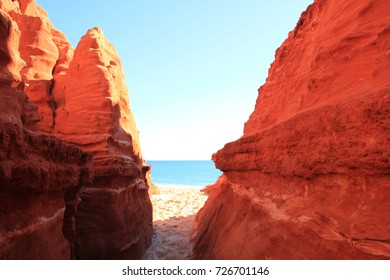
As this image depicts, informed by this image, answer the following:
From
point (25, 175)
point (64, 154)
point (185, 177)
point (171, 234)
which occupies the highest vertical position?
point (64, 154)

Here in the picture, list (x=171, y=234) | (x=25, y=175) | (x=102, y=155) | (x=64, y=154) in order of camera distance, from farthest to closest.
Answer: (x=171, y=234)
(x=102, y=155)
(x=64, y=154)
(x=25, y=175)

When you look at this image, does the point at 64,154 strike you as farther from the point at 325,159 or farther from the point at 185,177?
the point at 185,177

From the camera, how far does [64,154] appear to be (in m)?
3.32

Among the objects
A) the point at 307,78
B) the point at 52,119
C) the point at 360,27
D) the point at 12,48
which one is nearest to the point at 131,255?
the point at 52,119

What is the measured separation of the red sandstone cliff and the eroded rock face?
1850mm

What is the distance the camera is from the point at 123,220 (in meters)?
5.13

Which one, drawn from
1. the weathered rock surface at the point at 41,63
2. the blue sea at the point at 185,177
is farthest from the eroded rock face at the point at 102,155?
the blue sea at the point at 185,177

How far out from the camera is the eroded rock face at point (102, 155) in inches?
191

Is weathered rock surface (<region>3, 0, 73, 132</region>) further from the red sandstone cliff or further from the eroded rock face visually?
the red sandstone cliff

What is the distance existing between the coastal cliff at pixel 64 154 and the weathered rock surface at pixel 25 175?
0.01 m

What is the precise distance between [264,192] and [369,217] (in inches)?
68.0

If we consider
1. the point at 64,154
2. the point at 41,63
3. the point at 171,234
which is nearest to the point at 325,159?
the point at 64,154

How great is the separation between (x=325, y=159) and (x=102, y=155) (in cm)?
426

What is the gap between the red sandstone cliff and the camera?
6.91 ft
